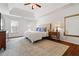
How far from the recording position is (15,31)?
203cm

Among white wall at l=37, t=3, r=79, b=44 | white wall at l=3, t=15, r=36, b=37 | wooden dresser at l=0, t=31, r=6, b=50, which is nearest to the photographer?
white wall at l=3, t=15, r=36, b=37

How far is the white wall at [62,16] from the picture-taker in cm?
205

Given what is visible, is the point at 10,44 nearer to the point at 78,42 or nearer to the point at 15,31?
the point at 15,31

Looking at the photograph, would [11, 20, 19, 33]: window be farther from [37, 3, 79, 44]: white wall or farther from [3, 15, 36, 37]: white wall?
[37, 3, 79, 44]: white wall

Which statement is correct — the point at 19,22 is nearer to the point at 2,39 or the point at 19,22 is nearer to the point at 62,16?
the point at 2,39

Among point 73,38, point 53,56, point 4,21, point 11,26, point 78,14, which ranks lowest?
point 53,56

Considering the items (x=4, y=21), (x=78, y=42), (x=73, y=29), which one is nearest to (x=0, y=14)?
(x=4, y=21)

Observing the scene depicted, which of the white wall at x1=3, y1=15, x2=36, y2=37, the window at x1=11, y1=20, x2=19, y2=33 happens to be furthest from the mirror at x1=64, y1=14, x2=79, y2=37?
the window at x1=11, y1=20, x2=19, y2=33

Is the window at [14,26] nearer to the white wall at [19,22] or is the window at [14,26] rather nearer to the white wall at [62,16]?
the white wall at [19,22]

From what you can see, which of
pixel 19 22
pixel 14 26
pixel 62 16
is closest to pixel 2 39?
pixel 14 26

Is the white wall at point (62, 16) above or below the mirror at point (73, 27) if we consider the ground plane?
above

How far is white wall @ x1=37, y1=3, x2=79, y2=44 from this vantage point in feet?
6.73

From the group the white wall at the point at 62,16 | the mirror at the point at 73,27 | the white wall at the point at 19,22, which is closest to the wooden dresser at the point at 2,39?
the white wall at the point at 19,22

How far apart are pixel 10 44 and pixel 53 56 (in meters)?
1.23
